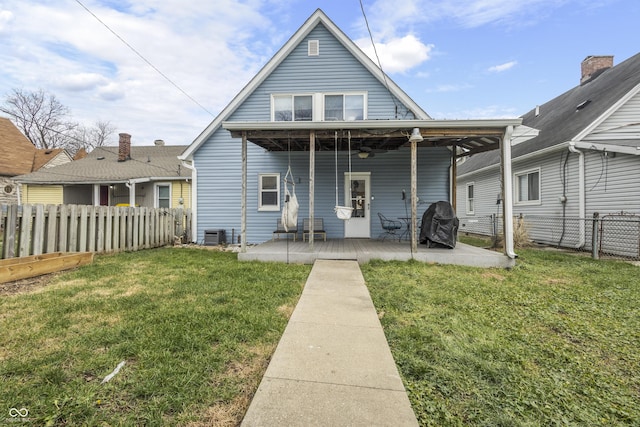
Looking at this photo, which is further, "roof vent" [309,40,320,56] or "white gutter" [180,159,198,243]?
"white gutter" [180,159,198,243]

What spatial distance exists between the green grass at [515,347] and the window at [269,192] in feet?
17.0

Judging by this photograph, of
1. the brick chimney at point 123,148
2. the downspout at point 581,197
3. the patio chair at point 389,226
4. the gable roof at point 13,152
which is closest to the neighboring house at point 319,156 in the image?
the patio chair at point 389,226

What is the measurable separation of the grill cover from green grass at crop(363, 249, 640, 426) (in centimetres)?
197

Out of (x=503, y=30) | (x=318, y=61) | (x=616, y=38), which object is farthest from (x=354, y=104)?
(x=616, y=38)

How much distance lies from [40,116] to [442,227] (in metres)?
36.8

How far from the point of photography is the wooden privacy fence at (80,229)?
539 centimetres

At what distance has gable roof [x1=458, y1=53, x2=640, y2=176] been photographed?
8.75m

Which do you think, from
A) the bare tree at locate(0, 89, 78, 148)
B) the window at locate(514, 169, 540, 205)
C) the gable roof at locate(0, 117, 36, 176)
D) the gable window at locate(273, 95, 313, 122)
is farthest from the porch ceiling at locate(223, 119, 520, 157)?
the bare tree at locate(0, 89, 78, 148)

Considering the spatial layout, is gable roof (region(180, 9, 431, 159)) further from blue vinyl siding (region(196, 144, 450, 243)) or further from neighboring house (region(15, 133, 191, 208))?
neighboring house (region(15, 133, 191, 208))

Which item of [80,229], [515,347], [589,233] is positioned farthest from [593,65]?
[80,229]

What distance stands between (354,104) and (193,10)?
17.9 ft

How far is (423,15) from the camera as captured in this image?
9.61 meters

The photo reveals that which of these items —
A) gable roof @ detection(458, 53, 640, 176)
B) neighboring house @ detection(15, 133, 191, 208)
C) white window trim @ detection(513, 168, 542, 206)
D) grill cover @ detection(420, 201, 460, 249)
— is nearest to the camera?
grill cover @ detection(420, 201, 460, 249)

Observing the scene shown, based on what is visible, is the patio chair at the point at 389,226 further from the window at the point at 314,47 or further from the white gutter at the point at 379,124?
the window at the point at 314,47
